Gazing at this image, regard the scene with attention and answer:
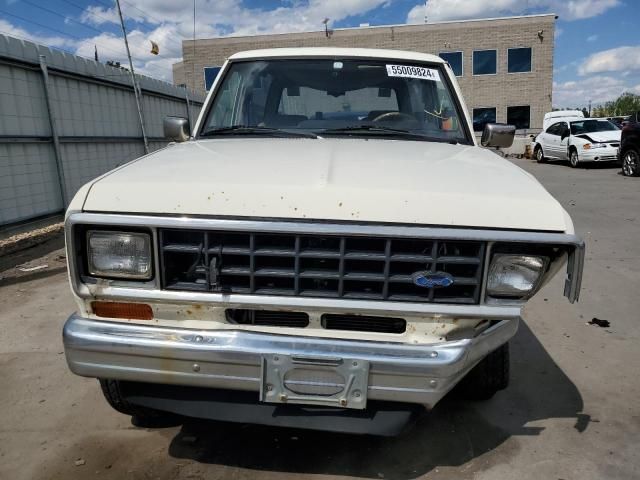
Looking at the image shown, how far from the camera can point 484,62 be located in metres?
27.3

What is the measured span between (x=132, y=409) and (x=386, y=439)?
4.19ft

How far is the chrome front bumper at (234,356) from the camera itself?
77.1 inches

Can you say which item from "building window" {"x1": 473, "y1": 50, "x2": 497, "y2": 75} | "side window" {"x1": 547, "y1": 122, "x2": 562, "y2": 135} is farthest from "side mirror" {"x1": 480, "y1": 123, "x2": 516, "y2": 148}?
"building window" {"x1": 473, "y1": 50, "x2": 497, "y2": 75}

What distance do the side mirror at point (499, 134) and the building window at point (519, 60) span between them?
2611cm

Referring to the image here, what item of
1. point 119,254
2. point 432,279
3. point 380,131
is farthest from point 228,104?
point 432,279

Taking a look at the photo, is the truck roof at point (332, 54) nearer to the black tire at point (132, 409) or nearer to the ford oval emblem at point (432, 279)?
the ford oval emblem at point (432, 279)

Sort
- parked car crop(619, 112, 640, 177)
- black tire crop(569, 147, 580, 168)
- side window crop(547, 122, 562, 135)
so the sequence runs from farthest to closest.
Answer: side window crop(547, 122, 562, 135) → black tire crop(569, 147, 580, 168) → parked car crop(619, 112, 640, 177)

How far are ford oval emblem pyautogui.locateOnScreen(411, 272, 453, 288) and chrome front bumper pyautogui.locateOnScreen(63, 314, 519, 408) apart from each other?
236 millimetres

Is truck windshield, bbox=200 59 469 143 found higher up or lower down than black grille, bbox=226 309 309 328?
higher up

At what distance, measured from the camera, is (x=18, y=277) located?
17.9ft

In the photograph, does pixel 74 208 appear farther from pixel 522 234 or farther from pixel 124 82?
pixel 124 82

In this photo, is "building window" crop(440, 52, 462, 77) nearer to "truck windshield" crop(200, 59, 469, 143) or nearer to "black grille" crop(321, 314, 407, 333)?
"truck windshield" crop(200, 59, 469, 143)

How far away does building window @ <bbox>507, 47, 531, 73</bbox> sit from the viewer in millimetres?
26891

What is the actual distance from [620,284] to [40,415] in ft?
16.4
